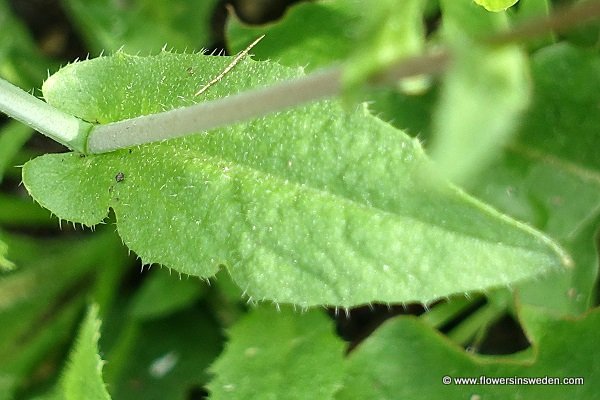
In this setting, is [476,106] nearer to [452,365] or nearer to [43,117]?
[43,117]

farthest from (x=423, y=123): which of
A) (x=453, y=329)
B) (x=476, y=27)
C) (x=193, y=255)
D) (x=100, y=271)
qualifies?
(x=100, y=271)

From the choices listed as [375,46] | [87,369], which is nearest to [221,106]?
[375,46]

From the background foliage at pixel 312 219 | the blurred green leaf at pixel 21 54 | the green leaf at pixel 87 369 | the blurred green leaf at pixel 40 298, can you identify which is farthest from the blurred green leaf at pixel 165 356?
the blurred green leaf at pixel 21 54

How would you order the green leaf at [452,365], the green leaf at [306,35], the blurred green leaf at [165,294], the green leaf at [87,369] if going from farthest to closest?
the blurred green leaf at [165,294]
the green leaf at [306,35]
the green leaf at [452,365]
the green leaf at [87,369]

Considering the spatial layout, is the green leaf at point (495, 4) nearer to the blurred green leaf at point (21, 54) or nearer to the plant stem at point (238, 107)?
the plant stem at point (238, 107)

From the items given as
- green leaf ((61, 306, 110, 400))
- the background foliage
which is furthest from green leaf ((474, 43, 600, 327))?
green leaf ((61, 306, 110, 400))

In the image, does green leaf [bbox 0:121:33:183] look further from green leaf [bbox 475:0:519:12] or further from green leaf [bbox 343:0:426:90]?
green leaf [bbox 343:0:426:90]

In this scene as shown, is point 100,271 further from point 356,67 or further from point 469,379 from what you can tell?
point 356,67
